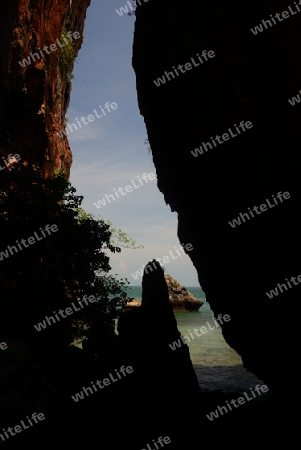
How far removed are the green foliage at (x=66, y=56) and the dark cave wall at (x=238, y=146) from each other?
14.7m

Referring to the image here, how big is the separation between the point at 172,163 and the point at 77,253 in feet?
19.2

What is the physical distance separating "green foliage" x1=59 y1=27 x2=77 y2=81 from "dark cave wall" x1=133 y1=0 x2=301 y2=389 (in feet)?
48.1

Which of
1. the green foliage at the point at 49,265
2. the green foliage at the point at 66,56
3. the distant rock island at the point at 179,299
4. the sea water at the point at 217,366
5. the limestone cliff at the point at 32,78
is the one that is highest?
the green foliage at the point at 66,56

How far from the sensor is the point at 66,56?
25.0 m

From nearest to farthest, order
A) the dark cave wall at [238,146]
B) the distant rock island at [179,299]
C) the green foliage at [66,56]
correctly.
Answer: the dark cave wall at [238,146] → the green foliage at [66,56] → the distant rock island at [179,299]

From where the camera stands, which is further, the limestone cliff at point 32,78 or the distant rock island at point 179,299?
the distant rock island at point 179,299

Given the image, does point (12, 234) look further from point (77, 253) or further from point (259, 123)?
point (259, 123)

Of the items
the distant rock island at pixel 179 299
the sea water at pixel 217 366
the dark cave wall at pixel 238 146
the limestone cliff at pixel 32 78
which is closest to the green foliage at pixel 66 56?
the limestone cliff at pixel 32 78

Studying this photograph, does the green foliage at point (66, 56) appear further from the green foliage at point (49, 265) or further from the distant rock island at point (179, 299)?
the distant rock island at point (179, 299)

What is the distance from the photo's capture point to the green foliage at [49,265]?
1161 cm

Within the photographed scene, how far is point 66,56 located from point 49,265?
67.4 ft

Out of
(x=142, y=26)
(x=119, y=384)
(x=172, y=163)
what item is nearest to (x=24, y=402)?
(x=119, y=384)

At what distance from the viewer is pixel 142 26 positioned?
12133 millimetres

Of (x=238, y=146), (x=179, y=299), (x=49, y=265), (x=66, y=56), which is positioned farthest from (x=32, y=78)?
(x=179, y=299)
